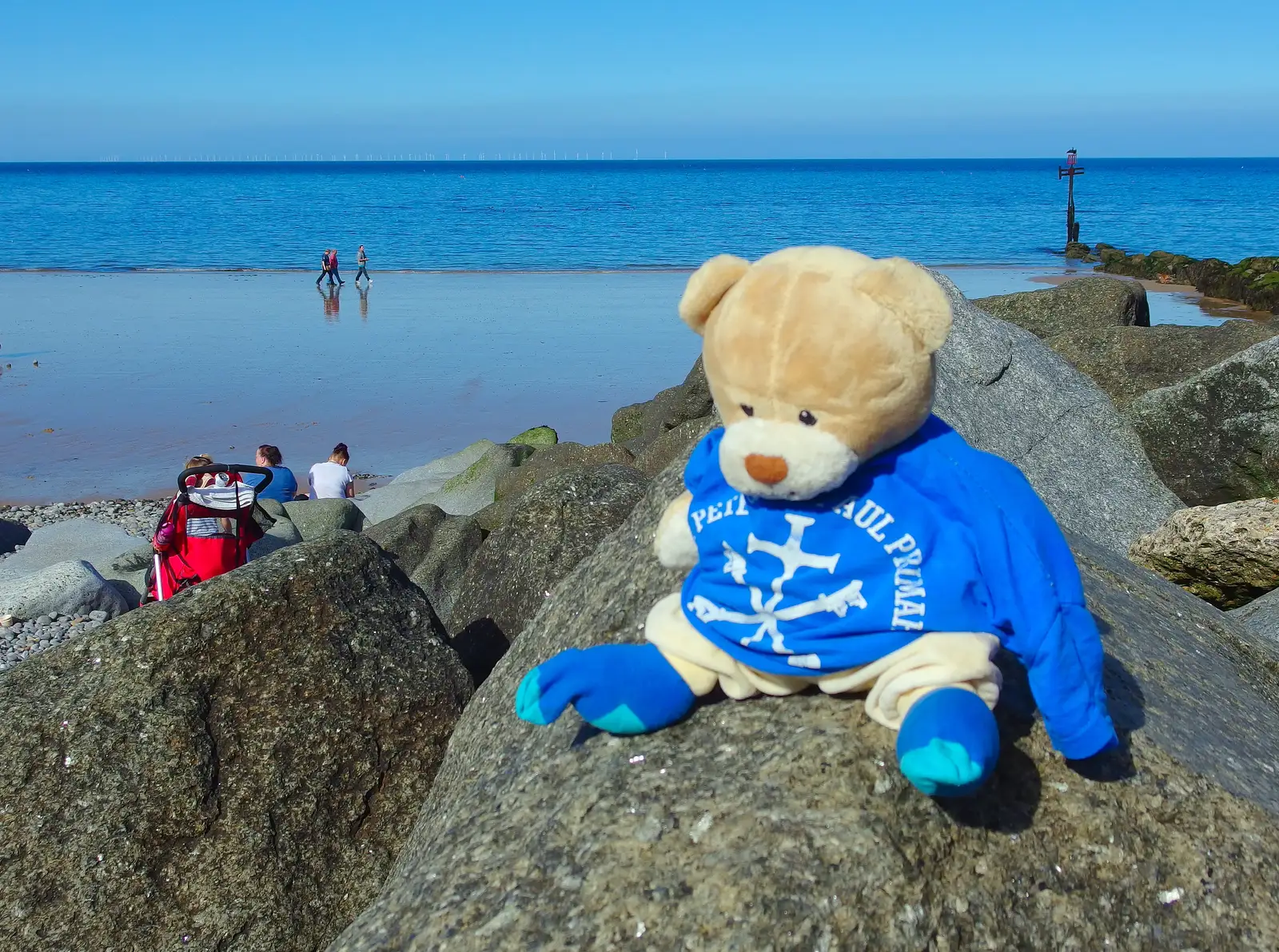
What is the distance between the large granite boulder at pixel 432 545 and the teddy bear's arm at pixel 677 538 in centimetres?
403

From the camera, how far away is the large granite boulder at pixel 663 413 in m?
10.7

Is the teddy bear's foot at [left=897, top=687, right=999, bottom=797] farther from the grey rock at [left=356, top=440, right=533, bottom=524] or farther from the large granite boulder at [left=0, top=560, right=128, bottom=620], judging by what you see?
the grey rock at [left=356, top=440, right=533, bottom=524]

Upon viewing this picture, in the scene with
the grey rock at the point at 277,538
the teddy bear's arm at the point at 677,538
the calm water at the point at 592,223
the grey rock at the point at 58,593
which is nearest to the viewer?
the teddy bear's arm at the point at 677,538

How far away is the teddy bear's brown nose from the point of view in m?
2.53

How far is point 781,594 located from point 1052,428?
4.78 meters

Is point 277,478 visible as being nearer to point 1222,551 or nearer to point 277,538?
point 277,538

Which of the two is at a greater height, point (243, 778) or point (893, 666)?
point (893, 666)

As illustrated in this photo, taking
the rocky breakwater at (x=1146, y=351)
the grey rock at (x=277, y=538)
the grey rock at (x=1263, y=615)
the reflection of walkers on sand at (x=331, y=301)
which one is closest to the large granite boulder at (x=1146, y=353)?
the rocky breakwater at (x=1146, y=351)

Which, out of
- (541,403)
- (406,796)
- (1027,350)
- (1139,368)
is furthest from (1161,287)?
(406,796)

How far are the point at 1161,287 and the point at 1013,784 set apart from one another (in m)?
33.7

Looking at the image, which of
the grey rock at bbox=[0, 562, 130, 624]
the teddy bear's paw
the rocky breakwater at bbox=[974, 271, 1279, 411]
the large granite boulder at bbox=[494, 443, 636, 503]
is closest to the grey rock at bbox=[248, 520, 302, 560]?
the grey rock at bbox=[0, 562, 130, 624]

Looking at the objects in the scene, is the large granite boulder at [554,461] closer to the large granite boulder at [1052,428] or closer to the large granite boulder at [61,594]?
the large granite boulder at [61,594]

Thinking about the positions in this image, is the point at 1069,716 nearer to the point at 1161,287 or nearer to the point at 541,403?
the point at 541,403

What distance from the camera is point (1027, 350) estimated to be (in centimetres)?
732
